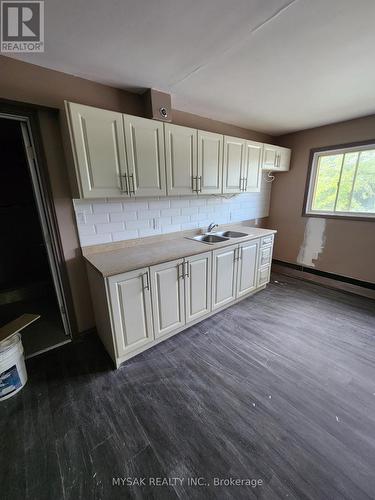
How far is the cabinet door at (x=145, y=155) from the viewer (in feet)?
5.73

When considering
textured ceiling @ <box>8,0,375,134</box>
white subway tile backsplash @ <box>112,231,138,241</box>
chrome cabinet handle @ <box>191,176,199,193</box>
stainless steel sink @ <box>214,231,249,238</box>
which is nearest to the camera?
textured ceiling @ <box>8,0,375,134</box>

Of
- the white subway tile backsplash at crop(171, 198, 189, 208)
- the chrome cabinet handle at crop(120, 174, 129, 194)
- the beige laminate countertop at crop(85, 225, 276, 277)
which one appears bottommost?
the beige laminate countertop at crop(85, 225, 276, 277)

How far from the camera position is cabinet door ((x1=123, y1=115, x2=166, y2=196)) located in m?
1.75

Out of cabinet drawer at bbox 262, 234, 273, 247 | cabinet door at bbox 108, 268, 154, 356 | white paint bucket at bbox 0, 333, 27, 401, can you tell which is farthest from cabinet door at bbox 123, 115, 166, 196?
cabinet drawer at bbox 262, 234, 273, 247

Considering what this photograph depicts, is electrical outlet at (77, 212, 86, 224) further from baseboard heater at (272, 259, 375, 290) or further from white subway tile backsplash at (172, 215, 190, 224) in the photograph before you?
baseboard heater at (272, 259, 375, 290)

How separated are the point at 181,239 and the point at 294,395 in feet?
6.03

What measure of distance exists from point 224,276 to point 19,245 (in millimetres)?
3073

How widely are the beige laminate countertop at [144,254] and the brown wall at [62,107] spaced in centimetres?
28

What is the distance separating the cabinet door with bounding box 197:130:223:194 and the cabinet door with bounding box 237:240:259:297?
0.81 metres

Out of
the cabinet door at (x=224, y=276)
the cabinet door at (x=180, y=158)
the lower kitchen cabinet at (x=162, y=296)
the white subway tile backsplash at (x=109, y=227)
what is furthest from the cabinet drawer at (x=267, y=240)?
the white subway tile backsplash at (x=109, y=227)

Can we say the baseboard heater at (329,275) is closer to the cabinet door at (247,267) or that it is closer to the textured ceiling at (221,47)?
the cabinet door at (247,267)

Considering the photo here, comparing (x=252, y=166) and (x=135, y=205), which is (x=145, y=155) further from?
(x=252, y=166)

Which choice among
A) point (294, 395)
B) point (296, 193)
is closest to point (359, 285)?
point (296, 193)

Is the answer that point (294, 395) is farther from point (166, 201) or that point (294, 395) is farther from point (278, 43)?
point (278, 43)
